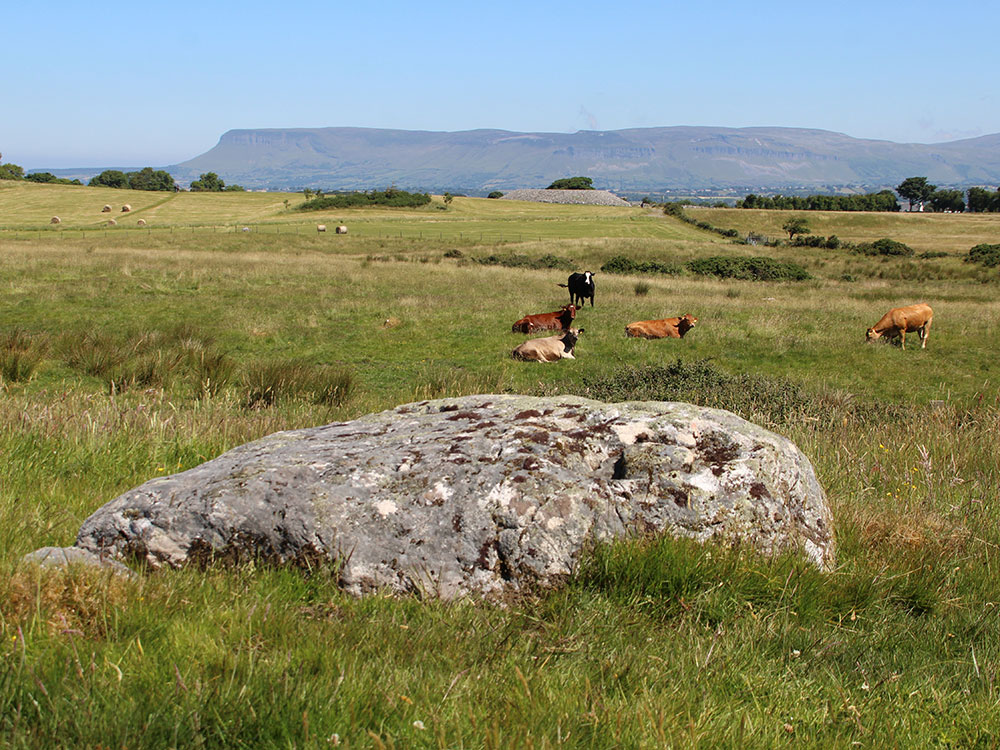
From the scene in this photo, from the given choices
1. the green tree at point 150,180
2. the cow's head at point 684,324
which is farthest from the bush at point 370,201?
the cow's head at point 684,324

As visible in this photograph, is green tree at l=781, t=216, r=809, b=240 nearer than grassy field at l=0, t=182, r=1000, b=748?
No

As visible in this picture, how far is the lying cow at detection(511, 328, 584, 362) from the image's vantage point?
16906 millimetres

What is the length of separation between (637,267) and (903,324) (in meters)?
26.2

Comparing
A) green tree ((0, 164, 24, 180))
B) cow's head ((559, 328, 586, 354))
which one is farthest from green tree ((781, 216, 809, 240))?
green tree ((0, 164, 24, 180))

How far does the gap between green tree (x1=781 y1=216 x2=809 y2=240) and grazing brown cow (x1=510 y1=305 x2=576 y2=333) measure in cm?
6988

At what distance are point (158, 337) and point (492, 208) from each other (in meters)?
92.5

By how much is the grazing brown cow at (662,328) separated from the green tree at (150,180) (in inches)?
5271

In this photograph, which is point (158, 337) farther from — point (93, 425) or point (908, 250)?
point (908, 250)

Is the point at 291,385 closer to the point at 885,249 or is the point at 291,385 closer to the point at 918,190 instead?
the point at 885,249

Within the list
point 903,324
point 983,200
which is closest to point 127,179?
point 903,324

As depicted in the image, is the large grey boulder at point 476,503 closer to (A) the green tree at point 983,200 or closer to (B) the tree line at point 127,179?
(B) the tree line at point 127,179

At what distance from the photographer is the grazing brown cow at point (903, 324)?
19453 mm

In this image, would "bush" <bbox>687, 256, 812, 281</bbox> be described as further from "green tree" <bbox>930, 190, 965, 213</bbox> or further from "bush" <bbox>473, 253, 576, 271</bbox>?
"green tree" <bbox>930, 190, 965, 213</bbox>

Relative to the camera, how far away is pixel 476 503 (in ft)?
11.9
